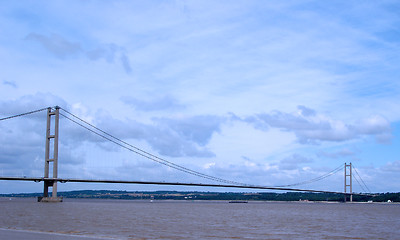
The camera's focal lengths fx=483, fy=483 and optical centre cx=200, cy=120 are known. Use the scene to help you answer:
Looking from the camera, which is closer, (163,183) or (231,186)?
(163,183)

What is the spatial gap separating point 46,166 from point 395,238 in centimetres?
4373

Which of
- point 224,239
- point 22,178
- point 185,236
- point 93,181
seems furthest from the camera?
point 93,181

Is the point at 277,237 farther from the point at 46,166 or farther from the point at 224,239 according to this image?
the point at 46,166

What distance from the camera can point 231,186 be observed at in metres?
67.4

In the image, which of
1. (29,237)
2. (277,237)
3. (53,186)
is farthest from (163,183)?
(29,237)

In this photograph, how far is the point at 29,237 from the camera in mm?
12359

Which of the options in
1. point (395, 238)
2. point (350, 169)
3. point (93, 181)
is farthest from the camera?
point (350, 169)

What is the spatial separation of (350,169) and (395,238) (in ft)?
311

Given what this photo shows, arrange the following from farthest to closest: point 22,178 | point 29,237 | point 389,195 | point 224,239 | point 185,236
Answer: point 389,195
point 22,178
point 185,236
point 224,239
point 29,237

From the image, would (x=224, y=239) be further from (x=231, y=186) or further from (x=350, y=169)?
(x=350, y=169)

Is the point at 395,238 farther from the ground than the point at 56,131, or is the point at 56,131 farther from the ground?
the point at 56,131

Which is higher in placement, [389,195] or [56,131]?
[56,131]

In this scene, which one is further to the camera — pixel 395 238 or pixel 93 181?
pixel 93 181

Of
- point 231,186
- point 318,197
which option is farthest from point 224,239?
point 318,197
